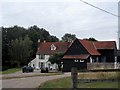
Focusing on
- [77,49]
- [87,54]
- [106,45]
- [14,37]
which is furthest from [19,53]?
[87,54]

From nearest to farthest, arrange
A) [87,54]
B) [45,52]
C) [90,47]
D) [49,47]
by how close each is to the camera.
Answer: [87,54] → [90,47] → [45,52] → [49,47]

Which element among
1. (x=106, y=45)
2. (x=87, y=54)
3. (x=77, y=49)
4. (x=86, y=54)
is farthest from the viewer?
(x=106, y=45)

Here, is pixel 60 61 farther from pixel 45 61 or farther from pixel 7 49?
pixel 7 49

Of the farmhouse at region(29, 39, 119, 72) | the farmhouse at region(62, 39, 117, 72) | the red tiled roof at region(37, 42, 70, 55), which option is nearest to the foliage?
the red tiled roof at region(37, 42, 70, 55)

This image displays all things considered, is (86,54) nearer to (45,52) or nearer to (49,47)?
(45,52)

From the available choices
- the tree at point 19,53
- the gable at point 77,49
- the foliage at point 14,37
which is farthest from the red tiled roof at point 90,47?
the foliage at point 14,37

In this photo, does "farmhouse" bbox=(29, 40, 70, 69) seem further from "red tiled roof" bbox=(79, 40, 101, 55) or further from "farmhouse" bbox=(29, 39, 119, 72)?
"red tiled roof" bbox=(79, 40, 101, 55)

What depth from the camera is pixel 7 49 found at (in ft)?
330

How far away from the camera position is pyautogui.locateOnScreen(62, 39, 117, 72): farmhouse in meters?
64.0

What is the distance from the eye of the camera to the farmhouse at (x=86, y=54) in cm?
6398

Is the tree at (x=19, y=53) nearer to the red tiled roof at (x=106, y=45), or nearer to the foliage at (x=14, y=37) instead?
the foliage at (x=14, y=37)

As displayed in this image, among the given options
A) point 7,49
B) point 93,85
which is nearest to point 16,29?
point 7,49

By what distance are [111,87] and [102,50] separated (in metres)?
58.4

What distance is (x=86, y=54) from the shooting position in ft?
218
